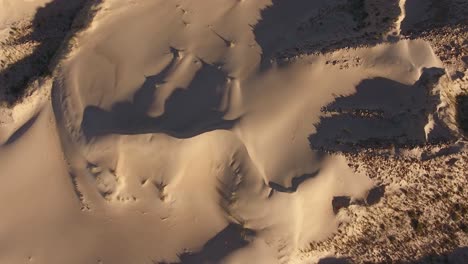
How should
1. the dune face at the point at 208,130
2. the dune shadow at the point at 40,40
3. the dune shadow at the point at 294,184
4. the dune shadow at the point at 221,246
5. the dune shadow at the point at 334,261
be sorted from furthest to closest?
the dune shadow at the point at 40,40 < the dune shadow at the point at 334,261 < the dune shadow at the point at 221,246 < the dune face at the point at 208,130 < the dune shadow at the point at 294,184

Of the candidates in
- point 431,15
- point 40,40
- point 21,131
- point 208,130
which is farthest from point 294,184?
point 40,40

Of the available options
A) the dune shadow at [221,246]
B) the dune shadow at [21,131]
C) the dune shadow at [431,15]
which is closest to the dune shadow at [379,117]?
the dune shadow at [431,15]

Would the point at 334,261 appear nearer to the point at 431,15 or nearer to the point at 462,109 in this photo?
the point at 462,109

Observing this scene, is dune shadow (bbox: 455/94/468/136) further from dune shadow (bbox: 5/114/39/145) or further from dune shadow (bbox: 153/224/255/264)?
dune shadow (bbox: 5/114/39/145)

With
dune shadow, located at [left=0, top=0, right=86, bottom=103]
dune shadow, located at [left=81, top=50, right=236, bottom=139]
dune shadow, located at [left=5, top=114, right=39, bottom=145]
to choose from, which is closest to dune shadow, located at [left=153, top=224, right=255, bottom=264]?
dune shadow, located at [left=81, top=50, right=236, bottom=139]

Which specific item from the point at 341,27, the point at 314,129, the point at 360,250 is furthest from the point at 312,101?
the point at 360,250

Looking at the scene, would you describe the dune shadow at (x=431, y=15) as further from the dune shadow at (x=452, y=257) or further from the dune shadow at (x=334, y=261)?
the dune shadow at (x=334, y=261)
